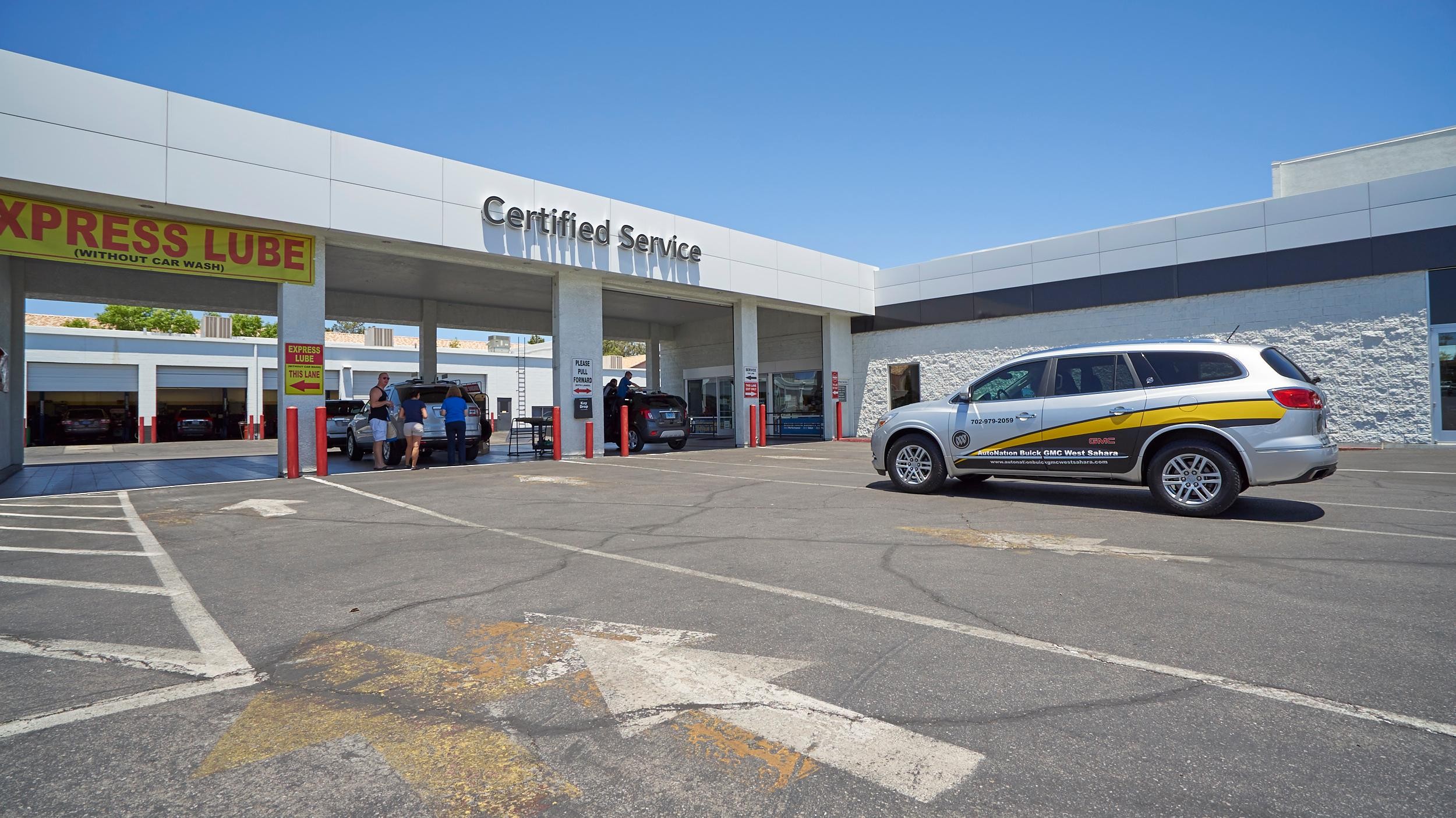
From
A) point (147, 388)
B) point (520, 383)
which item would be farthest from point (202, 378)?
point (520, 383)

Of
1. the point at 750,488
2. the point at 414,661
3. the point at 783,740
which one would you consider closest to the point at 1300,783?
the point at 783,740

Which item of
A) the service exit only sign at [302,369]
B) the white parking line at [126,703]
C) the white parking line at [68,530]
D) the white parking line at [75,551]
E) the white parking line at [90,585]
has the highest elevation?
the service exit only sign at [302,369]

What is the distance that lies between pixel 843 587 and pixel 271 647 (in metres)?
3.26

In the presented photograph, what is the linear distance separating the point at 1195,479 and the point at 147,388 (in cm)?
4046

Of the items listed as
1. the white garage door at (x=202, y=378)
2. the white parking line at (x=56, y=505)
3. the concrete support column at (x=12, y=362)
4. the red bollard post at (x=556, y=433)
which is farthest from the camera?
the white garage door at (x=202, y=378)

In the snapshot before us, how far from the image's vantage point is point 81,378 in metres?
31.7

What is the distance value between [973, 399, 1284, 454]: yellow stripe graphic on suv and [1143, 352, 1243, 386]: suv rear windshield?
0.99ft

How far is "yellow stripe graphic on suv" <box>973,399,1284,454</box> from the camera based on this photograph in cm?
682

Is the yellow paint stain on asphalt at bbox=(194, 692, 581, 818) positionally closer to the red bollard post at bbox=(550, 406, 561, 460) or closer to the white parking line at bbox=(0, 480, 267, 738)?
the white parking line at bbox=(0, 480, 267, 738)

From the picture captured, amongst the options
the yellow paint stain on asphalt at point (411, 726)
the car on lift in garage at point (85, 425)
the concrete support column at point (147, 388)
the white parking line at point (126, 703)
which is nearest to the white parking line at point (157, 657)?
the white parking line at point (126, 703)

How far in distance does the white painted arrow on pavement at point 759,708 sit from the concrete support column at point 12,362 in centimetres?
1607

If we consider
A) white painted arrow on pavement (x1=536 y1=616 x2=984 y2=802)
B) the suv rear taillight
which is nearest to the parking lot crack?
white painted arrow on pavement (x1=536 y1=616 x2=984 y2=802)

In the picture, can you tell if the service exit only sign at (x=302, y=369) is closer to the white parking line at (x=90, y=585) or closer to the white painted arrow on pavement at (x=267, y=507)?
the white painted arrow on pavement at (x=267, y=507)

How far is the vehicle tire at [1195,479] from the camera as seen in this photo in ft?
22.8
